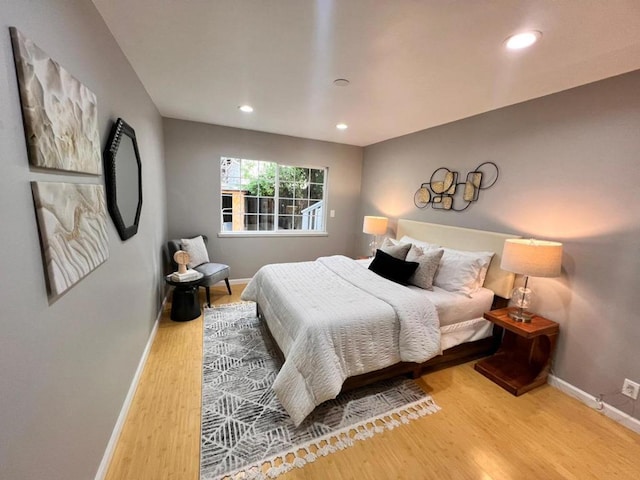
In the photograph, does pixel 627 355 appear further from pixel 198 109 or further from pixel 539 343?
pixel 198 109

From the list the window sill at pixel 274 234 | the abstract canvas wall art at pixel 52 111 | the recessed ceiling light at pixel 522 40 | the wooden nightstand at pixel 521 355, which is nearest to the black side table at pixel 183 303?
the window sill at pixel 274 234

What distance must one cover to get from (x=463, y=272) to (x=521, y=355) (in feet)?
2.98

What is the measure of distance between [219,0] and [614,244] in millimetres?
2998

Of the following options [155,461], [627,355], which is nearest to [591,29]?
[627,355]

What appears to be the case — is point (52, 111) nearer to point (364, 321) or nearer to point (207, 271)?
point (364, 321)

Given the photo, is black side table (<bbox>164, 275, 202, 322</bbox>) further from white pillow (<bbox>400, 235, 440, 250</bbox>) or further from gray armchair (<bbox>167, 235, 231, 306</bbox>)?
white pillow (<bbox>400, 235, 440, 250</bbox>)

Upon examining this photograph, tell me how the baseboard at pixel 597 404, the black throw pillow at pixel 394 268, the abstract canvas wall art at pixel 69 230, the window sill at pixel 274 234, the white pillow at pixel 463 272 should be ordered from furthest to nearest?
the window sill at pixel 274 234 < the black throw pillow at pixel 394 268 < the white pillow at pixel 463 272 < the baseboard at pixel 597 404 < the abstract canvas wall art at pixel 69 230

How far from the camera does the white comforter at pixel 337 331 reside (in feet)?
5.71

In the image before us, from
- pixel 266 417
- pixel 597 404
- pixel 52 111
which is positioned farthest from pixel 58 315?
pixel 597 404

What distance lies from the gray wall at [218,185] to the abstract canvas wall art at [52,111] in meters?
2.63

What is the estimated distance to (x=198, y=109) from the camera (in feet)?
10.5

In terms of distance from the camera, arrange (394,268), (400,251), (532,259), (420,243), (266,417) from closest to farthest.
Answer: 1. (266,417)
2. (532,259)
3. (394,268)
4. (400,251)
5. (420,243)

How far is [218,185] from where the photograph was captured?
406 centimetres

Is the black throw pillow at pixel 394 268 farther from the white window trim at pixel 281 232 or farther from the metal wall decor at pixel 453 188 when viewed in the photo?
the white window trim at pixel 281 232
